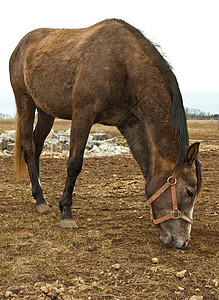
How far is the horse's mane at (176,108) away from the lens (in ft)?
12.3

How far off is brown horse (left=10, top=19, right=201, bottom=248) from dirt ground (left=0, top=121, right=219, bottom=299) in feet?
1.06

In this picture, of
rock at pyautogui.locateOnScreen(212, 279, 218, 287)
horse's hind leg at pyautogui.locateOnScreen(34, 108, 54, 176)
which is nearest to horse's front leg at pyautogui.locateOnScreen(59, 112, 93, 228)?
horse's hind leg at pyautogui.locateOnScreen(34, 108, 54, 176)

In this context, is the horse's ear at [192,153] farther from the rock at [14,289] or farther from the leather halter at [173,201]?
the rock at [14,289]

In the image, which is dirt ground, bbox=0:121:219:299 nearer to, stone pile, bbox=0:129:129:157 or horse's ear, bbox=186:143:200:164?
horse's ear, bbox=186:143:200:164

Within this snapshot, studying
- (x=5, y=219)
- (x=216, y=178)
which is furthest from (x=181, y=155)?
(x=216, y=178)

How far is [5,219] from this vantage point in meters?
4.65

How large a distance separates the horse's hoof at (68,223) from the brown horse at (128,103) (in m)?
0.01

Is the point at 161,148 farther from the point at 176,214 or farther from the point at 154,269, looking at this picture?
the point at 154,269

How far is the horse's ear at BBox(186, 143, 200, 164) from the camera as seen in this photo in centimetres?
352

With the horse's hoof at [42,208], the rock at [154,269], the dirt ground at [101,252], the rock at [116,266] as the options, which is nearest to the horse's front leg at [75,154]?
the dirt ground at [101,252]

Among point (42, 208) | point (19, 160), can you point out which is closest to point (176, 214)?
point (42, 208)

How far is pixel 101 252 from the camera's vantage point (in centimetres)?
351

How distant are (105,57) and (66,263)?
2557 mm

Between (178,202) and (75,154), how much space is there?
4.87ft
